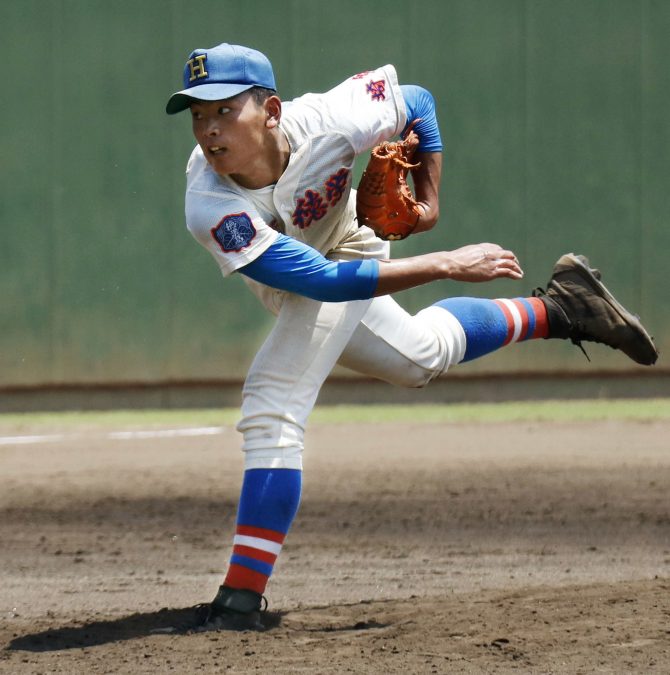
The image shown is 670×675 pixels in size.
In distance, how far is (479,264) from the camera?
322cm

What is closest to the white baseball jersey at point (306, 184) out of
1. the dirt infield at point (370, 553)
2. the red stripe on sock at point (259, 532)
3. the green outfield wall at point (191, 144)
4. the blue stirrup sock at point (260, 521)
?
the blue stirrup sock at point (260, 521)

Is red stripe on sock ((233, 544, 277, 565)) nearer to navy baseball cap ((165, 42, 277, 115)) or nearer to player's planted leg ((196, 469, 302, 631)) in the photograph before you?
player's planted leg ((196, 469, 302, 631))

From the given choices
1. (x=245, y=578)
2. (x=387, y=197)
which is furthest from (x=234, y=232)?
(x=245, y=578)

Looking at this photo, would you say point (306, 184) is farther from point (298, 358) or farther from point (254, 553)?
point (254, 553)

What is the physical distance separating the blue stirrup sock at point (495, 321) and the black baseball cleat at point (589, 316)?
0.05 meters

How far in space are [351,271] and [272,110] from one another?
19.7 inches

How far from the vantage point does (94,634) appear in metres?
3.56

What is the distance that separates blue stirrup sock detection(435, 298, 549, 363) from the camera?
3.88m

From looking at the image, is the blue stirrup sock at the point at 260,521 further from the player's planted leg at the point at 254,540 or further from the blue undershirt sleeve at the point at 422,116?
the blue undershirt sleeve at the point at 422,116

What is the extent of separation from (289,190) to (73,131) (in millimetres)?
5887

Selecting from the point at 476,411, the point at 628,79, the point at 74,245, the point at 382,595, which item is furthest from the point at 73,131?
the point at 382,595

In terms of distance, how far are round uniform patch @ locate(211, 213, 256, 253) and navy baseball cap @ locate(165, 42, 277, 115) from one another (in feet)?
0.99

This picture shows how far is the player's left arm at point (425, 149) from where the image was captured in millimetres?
3750

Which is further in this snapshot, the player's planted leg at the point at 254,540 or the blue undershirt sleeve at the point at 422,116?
the blue undershirt sleeve at the point at 422,116
